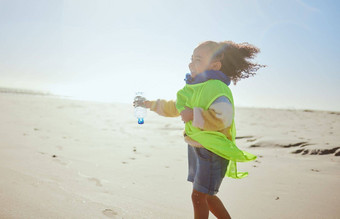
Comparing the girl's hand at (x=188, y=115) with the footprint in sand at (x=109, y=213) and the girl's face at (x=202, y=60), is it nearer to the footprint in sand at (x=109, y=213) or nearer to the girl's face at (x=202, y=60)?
the girl's face at (x=202, y=60)

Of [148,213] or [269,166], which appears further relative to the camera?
[269,166]

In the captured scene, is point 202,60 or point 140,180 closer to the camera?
point 202,60

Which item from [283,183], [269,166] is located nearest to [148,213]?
[283,183]

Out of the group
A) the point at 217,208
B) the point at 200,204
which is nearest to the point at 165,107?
the point at 200,204

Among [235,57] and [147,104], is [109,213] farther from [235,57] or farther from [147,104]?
[235,57]

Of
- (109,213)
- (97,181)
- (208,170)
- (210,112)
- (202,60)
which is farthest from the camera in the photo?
(97,181)

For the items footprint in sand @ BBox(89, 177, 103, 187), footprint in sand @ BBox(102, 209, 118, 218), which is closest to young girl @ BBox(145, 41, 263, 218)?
footprint in sand @ BBox(102, 209, 118, 218)

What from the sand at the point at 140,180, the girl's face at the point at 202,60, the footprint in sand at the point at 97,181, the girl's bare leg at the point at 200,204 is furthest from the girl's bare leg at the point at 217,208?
the footprint in sand at the point at 97,181

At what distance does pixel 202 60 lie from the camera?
6.21 feet

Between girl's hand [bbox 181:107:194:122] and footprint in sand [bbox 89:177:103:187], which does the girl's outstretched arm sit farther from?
footprint in sand [bbox 89:177:103:187]

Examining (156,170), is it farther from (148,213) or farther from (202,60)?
(202,60)

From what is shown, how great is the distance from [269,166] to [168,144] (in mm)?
2475

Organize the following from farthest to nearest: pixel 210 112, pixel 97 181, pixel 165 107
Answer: pixel 97 181 → pixel 165 107 → pixel 210 112

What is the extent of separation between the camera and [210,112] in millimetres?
1679
